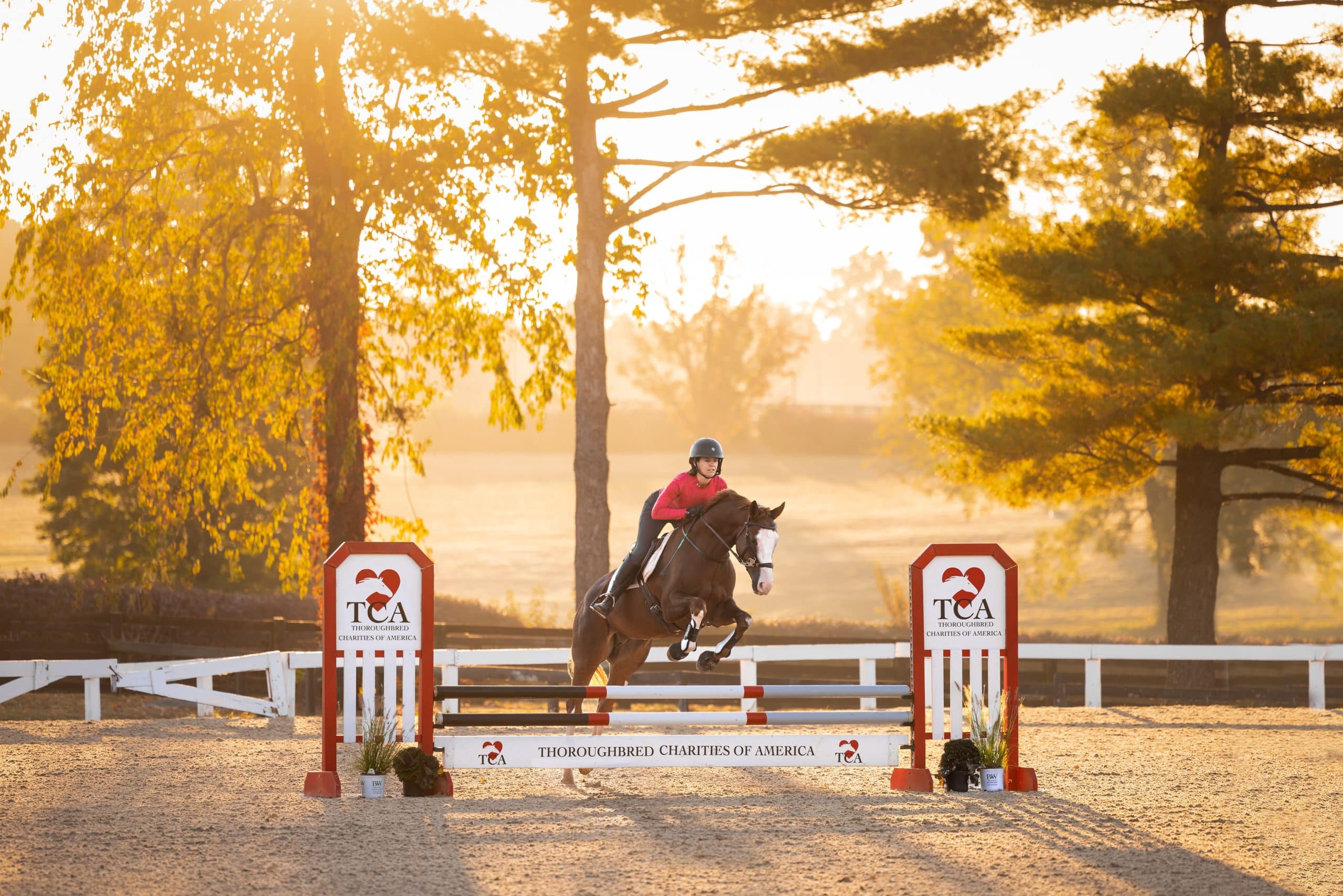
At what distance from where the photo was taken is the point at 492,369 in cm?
1780

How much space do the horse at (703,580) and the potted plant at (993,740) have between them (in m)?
1.93

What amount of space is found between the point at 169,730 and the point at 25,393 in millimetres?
59661

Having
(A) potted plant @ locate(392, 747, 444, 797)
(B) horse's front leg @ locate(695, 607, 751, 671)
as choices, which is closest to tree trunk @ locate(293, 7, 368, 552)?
(A) potted plant @ locate(392, 747, 444, 797)

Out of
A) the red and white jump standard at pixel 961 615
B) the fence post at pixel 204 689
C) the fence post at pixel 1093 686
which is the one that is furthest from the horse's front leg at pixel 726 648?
the fence post at pixel 1093 686

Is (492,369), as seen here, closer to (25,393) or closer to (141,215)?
(141,215)

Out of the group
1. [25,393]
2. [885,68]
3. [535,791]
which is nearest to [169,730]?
[535,791]

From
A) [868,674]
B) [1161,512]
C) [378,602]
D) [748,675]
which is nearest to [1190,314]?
[868,674]

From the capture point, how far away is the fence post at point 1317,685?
16.2m

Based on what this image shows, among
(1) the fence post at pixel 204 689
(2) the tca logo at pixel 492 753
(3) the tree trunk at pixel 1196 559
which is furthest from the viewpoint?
(3) the tree trunk at pixel 1196 559

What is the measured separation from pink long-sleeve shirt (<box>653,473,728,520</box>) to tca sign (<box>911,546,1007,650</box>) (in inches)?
70.6

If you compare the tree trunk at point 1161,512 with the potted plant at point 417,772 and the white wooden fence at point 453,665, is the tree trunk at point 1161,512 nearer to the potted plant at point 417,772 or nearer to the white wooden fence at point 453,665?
the white wooden fence at point 453,665

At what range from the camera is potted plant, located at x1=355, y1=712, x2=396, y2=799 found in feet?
32.2

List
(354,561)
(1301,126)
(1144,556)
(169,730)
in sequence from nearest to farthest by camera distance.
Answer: (354,561)
(169,730)
(1301,126)
(1144,556)

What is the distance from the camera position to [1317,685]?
53.3 feet
